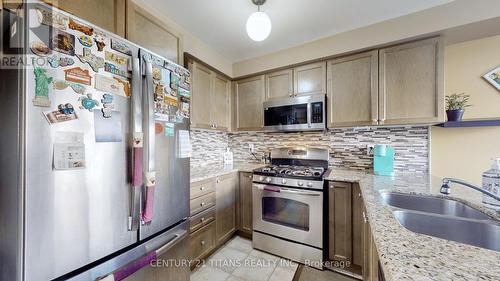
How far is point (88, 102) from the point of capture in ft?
2.74

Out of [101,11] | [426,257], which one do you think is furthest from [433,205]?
[101,11]

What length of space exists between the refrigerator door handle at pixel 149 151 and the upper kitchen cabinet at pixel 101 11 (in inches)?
14.8

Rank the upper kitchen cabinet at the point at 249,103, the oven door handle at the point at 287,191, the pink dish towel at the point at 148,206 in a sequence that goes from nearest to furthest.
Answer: the pink dish towel at the point at 148,206, the oven door handle at the point at 287,191, the upper kitchen cabinet at the point at 249,103

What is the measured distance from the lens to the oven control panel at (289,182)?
190cm

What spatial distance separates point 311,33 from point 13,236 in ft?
8.78

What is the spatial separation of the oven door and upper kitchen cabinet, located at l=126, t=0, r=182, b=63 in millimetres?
1626

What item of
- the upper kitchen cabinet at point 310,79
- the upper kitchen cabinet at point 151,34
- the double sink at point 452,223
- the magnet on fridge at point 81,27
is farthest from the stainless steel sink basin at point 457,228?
the upper kitchen cabinet at point 151,34

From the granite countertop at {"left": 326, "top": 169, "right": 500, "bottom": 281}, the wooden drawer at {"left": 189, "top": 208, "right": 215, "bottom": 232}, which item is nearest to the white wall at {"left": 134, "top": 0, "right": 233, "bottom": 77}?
the wooden drawer at {"left": 189, "top": 208, "right": 215, "bottom": 232}

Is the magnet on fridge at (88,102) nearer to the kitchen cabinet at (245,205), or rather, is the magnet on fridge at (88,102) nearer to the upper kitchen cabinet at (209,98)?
the upper kitchen cabinet at (209,98)

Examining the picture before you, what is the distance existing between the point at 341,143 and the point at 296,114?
692 mm

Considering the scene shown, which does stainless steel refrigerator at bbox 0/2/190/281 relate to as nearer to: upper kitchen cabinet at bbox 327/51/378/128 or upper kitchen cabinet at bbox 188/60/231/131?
upper kitchen cabinet at bbox 188/60/231/131

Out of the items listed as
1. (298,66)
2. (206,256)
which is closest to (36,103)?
(206,256)

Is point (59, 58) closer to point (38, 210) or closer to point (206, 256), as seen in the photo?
point (38, 210)

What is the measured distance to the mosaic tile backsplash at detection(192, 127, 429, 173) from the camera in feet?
6.61
